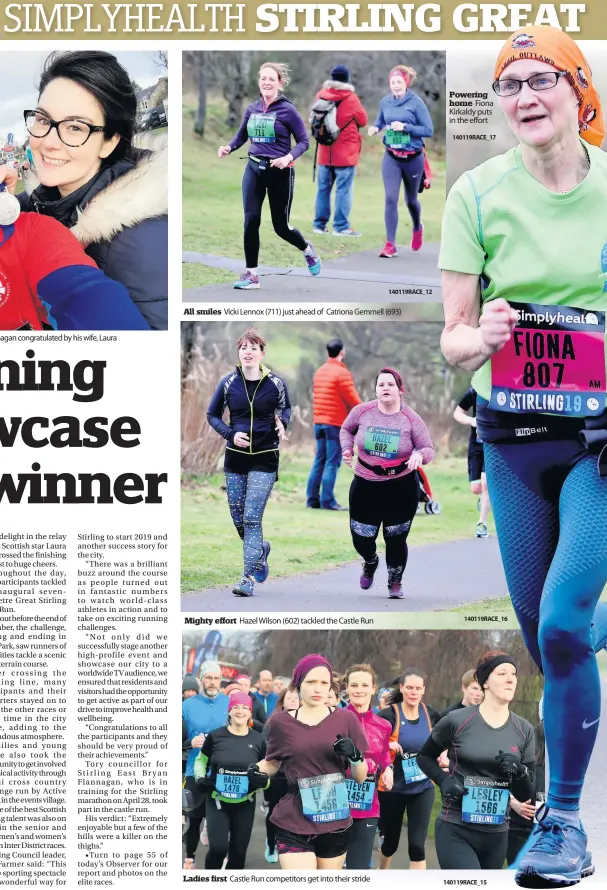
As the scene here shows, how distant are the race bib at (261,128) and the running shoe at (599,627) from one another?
2.72 m

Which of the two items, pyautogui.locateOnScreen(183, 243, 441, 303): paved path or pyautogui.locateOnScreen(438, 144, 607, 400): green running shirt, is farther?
pyautogui.locateOnScreen(183, 243, 441, 303): paved path

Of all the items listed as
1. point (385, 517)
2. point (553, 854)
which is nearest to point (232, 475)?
point (385, 517)

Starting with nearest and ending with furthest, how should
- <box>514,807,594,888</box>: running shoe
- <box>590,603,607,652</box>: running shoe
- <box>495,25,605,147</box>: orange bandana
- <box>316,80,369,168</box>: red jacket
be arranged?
<box>495,25,605,147</box>: orange bandana < <box>514,807,594,888</box>: running shoe < <box>590,603,607,652</box>: running shoe < <box>316,80,369,168</box>: red jacket

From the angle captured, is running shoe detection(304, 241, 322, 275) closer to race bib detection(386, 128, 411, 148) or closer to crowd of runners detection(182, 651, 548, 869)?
race bib detection(386, 128, 411, 148)

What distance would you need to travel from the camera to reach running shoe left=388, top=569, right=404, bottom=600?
267 inches

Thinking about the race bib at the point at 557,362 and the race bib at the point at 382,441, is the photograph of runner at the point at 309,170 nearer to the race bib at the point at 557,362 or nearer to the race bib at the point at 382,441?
the race bib at the point at 382,441

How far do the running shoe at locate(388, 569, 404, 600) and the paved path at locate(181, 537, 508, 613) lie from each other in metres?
0.03

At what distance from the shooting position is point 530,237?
18.6 feet

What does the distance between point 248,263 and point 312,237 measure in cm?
35

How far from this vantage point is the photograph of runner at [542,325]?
219 inches

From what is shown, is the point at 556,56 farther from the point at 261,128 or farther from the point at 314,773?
the point at 314,773

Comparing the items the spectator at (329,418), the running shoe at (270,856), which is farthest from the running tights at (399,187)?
the running shoe at (270,856)

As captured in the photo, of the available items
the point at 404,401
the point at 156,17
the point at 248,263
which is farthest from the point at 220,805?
the point at 156,17

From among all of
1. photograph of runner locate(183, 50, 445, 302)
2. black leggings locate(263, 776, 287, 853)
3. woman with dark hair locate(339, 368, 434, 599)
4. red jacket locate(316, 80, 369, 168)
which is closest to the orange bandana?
photograph of runner locate(183, 50, 445, 302)
